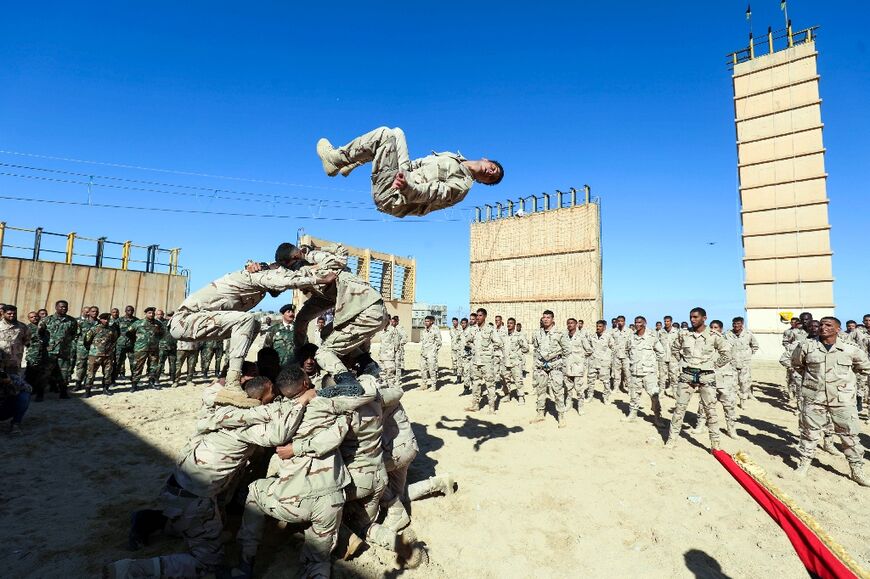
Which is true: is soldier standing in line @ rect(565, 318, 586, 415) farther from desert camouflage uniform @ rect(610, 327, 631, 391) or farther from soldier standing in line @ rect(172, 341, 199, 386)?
soldier standing in line @ rect(172, 341, 199, 386)

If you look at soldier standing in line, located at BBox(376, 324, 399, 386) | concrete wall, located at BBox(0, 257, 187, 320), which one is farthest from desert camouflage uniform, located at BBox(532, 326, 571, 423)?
concrete wall, located at BBox(0, 257, 187, 320)

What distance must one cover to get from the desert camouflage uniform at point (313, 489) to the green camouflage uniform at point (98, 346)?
8.77 metres

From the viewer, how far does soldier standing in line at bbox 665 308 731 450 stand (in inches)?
269

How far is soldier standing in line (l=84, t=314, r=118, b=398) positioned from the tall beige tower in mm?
27741

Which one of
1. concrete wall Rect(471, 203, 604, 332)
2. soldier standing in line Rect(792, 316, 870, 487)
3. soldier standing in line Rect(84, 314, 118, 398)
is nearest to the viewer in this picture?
soldier standing in line Rect(792, 316, 870, 487)

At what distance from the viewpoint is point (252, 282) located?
4.54m

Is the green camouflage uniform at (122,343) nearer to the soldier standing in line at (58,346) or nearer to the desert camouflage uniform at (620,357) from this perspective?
the soldier standing in line at (58,346)

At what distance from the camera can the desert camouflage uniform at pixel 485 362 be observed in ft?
32.1

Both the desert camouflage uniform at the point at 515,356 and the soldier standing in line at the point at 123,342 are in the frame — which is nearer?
the soldier standing in line at the point at 123,342

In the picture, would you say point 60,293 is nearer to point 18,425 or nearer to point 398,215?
point 18,425

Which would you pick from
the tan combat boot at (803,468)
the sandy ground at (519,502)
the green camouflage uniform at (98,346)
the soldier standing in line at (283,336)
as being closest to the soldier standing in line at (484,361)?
the sandy ground at (519,502)

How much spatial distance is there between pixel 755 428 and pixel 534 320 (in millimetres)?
17554

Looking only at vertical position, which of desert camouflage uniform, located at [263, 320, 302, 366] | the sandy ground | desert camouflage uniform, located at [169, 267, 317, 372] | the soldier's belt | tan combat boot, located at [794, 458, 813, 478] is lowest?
the sandy ground

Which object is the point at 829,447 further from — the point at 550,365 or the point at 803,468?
the point at 550,365
